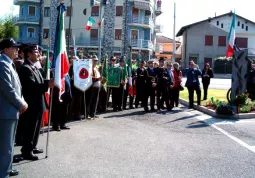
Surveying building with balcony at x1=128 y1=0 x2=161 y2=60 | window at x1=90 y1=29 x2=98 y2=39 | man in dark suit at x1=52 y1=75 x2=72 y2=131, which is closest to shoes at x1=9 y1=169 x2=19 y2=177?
man in dark suit at x1=52 y1=75 x2=72 y2=131

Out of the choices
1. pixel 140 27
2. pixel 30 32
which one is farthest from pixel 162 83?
pixel 30 32

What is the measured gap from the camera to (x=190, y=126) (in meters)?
11.2

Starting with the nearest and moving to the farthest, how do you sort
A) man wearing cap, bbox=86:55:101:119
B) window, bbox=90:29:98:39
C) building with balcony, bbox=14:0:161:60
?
man wearing cap, bbox=86:55:101:119 → building with balcony, bbox=14:0:161:60 → window, bbox=90:29:98:39

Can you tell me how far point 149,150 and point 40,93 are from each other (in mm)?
2711

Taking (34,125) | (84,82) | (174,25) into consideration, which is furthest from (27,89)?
(174,25)

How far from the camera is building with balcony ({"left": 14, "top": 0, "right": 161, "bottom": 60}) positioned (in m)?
52.7

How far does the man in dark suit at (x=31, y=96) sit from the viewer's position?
265 inches

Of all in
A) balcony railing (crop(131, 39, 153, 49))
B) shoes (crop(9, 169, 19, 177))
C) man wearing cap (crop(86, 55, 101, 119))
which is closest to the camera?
shoes (crop(9, 169, 19, 177))

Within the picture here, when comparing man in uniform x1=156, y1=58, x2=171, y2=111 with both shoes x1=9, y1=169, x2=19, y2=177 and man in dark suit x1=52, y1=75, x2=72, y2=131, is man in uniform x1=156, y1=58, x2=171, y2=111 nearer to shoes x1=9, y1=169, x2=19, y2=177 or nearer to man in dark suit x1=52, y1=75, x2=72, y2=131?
man in dark suit x1=52, y1=75, x2=72, y2=131

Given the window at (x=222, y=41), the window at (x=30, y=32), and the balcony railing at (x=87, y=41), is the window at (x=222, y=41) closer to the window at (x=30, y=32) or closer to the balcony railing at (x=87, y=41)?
the balcony railing at (x=87, y=41)

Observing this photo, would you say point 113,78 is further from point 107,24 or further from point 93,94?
point 107,24

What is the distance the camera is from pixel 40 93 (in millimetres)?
6840

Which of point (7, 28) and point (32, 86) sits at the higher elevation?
point (7, 28)

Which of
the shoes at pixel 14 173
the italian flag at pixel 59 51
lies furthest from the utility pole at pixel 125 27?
the shoes at pixel 14 173
